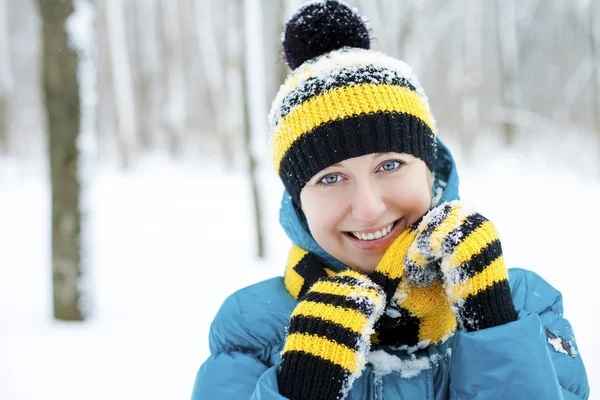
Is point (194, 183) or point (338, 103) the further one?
point (194, 183)

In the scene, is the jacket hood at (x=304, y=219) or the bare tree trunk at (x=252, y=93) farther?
the bare tree trunk at (x=252, y=93)

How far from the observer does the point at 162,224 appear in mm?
7113

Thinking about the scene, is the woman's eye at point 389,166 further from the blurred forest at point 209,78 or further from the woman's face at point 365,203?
the blurred forest at point 209,78

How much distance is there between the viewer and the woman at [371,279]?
3.60ft

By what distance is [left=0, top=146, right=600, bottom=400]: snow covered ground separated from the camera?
283 cm

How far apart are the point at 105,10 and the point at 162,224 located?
844 cm

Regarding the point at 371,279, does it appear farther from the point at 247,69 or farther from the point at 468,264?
the point at 247,69

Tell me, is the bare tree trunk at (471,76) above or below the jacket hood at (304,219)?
above

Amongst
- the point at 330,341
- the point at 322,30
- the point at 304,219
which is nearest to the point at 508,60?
the point at 322,30

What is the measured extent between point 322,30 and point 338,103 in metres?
0.31

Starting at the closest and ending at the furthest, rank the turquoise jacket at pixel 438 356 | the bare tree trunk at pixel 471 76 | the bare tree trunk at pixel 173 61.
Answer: the turquoise jacket at pixel 438 356
the bare tree trunk at pixel 471 76
the bare tree trunk at pixel 173 61

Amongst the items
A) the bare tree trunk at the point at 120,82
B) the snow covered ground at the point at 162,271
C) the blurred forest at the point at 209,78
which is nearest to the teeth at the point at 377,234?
the blurred forest at the point at 209,78

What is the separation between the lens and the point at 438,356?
1.27m

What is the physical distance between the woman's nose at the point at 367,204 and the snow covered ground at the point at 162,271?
6.23 ft
